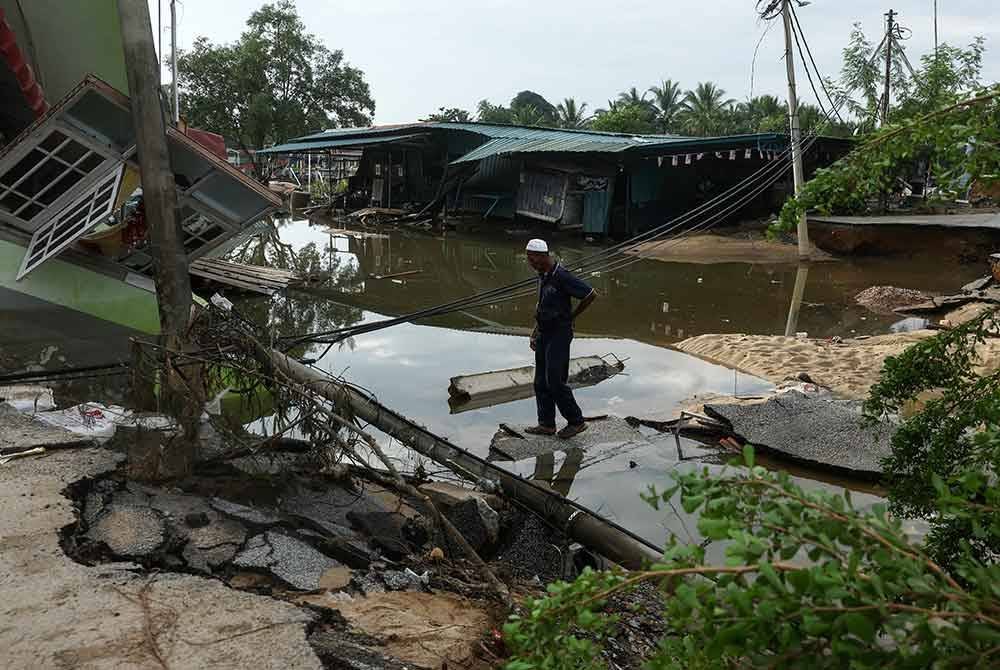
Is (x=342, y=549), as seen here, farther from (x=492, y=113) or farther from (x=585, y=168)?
(x=492, y=113)

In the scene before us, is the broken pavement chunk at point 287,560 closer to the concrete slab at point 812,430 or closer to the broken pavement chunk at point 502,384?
the broken pavement chunk at point 502,384

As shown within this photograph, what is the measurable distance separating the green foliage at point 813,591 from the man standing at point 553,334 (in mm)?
4721

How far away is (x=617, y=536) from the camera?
406 centimetres

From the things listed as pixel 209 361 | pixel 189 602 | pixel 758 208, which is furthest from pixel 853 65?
pixel 758 208

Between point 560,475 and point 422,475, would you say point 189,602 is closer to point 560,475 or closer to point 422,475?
point 422,475

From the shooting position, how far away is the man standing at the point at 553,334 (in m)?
6.20

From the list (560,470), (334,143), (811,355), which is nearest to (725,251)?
(811,355)

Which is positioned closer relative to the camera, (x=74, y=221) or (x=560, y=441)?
(x=560, y=441)

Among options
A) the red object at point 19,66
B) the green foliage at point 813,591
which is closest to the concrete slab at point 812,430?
the green foliage at point 813,591

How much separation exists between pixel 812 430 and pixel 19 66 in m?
9.17

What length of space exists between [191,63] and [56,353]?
115 feet

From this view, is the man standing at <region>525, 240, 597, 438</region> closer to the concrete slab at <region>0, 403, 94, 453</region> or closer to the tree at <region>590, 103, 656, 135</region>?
the concrete slab at <region>0, 403, 94, 453</region>

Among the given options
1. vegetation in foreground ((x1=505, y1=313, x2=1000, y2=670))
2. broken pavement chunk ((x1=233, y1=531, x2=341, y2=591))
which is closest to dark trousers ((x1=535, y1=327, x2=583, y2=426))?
broken pavement chunk ((x1=233, y1=531, x2=341, y2=591))

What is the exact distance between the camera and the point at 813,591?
1211mm
